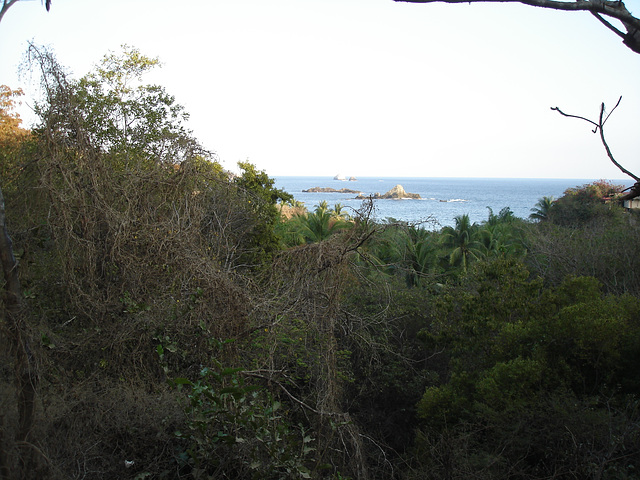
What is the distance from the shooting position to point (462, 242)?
24.6 metres

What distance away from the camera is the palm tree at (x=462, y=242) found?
78.9 ft

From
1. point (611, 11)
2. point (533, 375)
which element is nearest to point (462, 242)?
point (533, 375)

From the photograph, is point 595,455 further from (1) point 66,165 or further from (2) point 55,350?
(1) point 66,165

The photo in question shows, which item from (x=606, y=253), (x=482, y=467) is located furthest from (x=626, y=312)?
(x=606, y=253)

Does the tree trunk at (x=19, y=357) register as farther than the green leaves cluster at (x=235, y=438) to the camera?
No

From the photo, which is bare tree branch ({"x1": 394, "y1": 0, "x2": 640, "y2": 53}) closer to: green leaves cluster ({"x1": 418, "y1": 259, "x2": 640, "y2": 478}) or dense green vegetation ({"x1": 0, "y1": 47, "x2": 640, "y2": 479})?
dense green vegetation ({"x1": 0, "y1": 47, "x2": 640, "y2": 479})

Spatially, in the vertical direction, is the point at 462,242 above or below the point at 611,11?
below

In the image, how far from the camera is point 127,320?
6.65 metres

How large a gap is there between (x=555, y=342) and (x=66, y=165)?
8.60m

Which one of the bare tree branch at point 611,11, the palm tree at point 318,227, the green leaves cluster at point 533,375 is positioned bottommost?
the green leaves cluster at point 533,375

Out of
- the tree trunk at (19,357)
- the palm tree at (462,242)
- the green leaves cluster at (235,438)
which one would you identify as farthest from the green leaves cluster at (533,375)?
the palm tree at (462,242)

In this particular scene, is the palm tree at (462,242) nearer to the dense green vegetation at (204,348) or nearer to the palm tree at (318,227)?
the palm tree at (318,227)

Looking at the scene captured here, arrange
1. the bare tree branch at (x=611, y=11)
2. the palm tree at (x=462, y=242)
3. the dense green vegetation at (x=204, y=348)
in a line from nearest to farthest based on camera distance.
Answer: the bare tree branch at (x=611, y=11) < the dense green vegetation at (x=204, y=348) < the palm tree at (x=462, y=242)

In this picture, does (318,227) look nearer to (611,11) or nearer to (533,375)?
(533,375)
